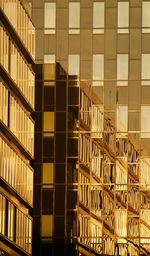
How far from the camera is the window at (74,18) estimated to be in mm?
109312

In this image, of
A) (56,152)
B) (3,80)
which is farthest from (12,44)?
(56,152)

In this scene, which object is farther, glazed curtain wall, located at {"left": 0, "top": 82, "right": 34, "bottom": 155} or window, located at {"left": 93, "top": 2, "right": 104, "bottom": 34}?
window, located at {"left": 93, "top": 2, "right": 104, "bottom": 34}

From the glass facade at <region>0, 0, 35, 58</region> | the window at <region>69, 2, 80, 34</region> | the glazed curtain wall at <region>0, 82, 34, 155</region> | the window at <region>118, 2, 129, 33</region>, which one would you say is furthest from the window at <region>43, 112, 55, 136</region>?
the glazed curtain wall at <region>0, 82, 34, 155</region>

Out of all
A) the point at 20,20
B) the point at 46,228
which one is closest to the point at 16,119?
the point at 20,20

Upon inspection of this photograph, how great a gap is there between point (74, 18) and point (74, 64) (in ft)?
11.3

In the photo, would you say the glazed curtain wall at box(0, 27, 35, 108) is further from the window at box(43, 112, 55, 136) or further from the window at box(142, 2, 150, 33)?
the window at box(142, 2, 150, 33)

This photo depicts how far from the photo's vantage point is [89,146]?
10800 cm

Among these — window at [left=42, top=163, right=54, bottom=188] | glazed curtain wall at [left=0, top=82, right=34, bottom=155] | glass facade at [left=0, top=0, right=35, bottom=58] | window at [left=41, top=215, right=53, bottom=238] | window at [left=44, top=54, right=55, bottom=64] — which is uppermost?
window at [left=44, top=54, right=55, bottom=64]

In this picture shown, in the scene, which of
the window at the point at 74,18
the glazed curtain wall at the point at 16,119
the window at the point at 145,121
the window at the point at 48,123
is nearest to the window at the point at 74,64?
the window at the point at 74,18

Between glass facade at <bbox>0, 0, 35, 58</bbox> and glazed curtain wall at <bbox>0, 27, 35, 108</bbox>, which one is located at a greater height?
glass facade at <bbox>0, 0, 35, 58</bbox>

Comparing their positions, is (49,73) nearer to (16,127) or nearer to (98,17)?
(98,17)

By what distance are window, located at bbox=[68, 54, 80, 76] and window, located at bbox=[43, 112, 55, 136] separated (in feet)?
10.6

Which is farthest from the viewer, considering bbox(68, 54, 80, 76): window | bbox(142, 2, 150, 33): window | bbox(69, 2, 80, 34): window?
bbox(69, 2, 80, 34): window

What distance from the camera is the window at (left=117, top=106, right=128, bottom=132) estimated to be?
352ft
